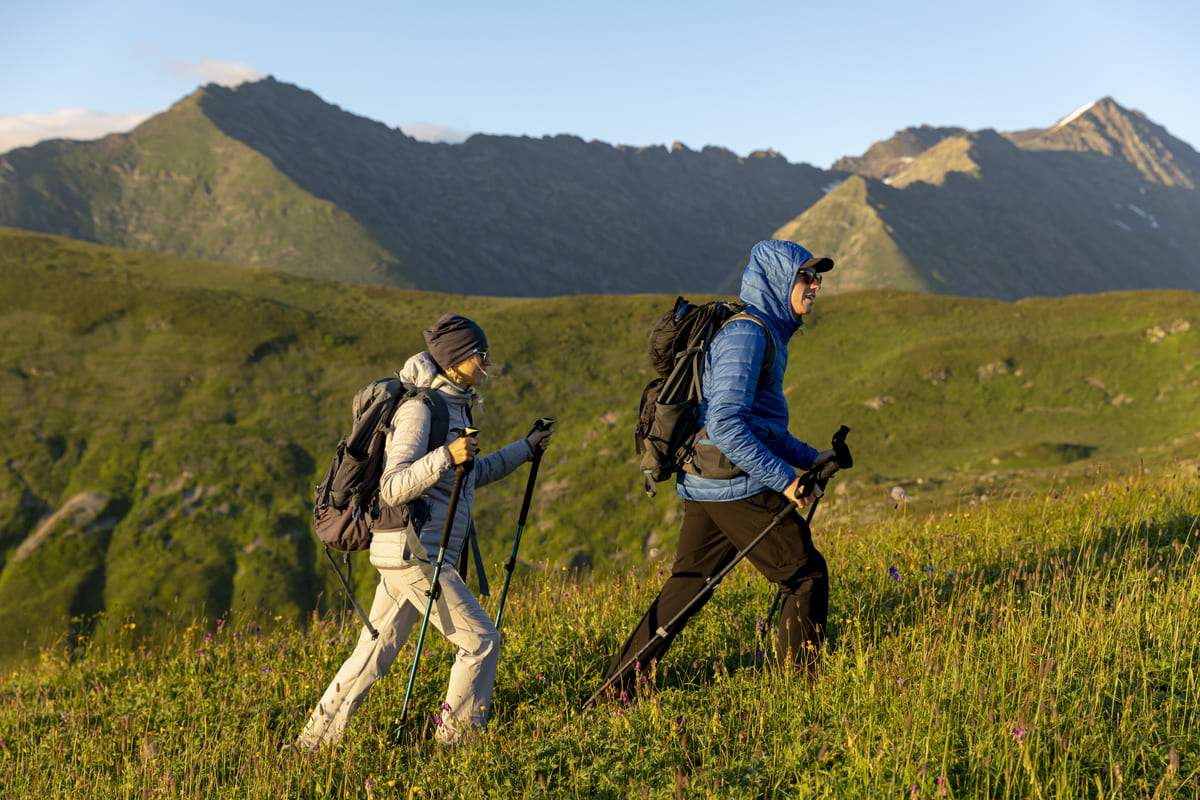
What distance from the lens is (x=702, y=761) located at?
4141 millimetres

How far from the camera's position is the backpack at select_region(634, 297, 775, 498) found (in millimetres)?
4887

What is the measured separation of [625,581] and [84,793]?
461cm

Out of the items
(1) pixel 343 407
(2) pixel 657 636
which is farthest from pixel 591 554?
(2) pixel 657 636

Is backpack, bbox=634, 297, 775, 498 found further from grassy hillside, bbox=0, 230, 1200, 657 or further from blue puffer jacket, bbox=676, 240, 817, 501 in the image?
grassy hillside, bbox=0, 230, 1200, 657

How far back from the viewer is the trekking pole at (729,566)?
469 cm

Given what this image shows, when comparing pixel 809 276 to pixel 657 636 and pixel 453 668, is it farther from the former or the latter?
pixel 453 668

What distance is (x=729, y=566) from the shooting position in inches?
194

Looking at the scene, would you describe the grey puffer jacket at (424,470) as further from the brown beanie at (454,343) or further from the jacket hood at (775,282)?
the jacket hood at (775,282)

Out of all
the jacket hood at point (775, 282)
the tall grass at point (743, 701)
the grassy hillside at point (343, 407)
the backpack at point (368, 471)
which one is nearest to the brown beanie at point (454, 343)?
the backpack at point (368, 471)

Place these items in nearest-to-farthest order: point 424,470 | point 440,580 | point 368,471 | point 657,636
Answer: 1. point 424,470
2. point 368,471
3. point 440,580
4. point 657,636

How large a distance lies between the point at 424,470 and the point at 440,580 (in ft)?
2.70

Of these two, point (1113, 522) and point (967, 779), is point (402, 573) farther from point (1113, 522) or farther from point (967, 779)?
point (1113, 522)

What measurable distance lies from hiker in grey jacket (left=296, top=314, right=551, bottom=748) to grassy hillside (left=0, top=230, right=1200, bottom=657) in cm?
2316

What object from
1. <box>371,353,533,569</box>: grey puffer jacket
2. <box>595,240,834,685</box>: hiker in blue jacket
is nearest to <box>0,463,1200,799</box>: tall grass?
<box>595,240,834,685</box>: hiker in blue jacket
